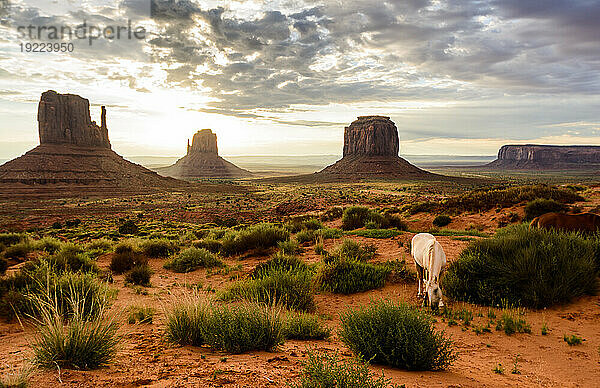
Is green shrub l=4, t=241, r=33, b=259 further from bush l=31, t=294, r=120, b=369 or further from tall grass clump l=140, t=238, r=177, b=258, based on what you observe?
bush l=31, t=294, r=120, b=369

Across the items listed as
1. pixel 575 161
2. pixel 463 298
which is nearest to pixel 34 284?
pixel 463 298

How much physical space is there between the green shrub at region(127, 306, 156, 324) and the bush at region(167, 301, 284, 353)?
1.73 metres

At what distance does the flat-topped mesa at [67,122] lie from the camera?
10238cm

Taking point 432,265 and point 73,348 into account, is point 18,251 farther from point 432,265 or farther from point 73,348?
point 432,265

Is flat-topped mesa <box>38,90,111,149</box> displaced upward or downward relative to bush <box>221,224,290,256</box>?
upward

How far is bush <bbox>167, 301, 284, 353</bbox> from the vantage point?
475 centimetres

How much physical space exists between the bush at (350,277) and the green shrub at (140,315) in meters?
4.50

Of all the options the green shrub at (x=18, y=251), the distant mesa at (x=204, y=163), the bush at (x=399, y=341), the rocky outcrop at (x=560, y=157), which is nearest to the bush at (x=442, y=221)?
the bush at (x=399, y=341)

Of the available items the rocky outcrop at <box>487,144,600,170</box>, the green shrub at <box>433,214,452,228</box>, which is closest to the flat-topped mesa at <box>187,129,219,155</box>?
the green shrub at <box>433,214,452,228</box>

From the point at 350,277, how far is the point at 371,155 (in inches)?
5391

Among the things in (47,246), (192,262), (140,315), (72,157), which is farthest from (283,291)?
(72,157)

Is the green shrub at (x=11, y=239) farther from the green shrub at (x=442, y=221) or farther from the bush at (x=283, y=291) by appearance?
the green shrub at (x=442, y=221)

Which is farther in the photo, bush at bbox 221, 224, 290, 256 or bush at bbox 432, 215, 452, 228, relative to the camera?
bush at bbox 432, 215, 452, 228

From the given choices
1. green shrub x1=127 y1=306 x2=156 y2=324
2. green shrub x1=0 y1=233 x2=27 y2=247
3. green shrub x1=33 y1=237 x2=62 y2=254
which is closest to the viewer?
green shrub x1=127 y1=306 x2=156 y2=324
